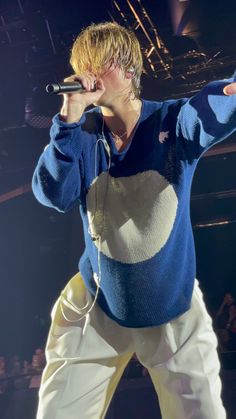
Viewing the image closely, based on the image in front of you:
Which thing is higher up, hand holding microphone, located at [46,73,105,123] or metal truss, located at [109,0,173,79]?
hand holding microphone, located at [46,73,105,123]

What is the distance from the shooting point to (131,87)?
1465 millimetres

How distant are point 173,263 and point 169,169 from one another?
0.87 ft

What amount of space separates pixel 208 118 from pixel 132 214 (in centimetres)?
34

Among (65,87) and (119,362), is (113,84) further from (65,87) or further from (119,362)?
(119,362)

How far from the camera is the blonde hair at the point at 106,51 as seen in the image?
1399 mm

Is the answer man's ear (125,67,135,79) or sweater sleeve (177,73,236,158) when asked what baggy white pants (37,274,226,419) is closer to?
sweater sleeve (177,73,236,158)

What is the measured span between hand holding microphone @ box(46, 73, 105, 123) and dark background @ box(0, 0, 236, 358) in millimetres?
2864

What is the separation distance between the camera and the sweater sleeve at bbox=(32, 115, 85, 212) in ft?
4.16

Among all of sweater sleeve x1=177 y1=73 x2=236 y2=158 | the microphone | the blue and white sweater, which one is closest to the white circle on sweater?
the blue and white sweater

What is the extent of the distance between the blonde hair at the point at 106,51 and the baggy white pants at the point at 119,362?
0.68 meters

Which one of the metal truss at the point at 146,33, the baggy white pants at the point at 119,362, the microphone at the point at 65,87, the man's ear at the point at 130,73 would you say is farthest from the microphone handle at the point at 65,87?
the metal truss at the point at 146,33

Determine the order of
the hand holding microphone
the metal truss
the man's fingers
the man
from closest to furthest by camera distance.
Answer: the man's fingers
the hand holding microphone
the man
the metal truss

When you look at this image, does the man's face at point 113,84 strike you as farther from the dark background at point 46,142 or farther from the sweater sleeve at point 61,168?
the dark background at point 46,142

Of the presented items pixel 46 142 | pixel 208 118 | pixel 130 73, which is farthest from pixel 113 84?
pixel 46 142
